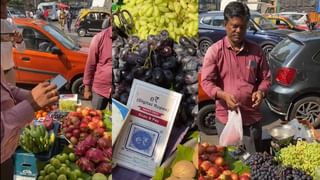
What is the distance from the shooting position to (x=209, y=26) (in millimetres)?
2936

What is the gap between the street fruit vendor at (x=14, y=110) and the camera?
1.79 metres

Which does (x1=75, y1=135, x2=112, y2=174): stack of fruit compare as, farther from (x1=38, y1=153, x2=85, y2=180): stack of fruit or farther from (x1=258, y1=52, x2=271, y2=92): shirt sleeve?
(x1=258, y1=52, x2=271, y2=92): shirt sleeve

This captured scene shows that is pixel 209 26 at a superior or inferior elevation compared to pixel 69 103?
superior

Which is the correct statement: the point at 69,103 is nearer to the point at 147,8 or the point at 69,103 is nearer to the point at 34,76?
the point at 34,76

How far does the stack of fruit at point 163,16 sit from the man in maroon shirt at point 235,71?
43cm

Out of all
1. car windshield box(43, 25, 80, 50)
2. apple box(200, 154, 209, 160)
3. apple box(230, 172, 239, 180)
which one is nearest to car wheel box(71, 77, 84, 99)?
car windshield box(43, 25, 80, 50)

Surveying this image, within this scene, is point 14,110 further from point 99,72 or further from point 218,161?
point 218,161

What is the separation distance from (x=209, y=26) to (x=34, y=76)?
1151 mm

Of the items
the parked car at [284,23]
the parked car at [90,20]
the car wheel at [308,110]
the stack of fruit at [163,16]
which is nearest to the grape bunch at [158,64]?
the stack of fruit at [163,16]

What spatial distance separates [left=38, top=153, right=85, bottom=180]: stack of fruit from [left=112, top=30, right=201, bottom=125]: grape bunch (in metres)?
0.76

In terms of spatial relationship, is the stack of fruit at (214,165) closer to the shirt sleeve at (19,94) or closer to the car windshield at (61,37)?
the car windshield at (61,37)

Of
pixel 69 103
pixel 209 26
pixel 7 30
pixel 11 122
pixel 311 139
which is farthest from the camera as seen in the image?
pixel 311 139

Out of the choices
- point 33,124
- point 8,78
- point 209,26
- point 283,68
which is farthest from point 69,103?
point 283,68

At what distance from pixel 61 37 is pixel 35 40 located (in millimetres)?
171
